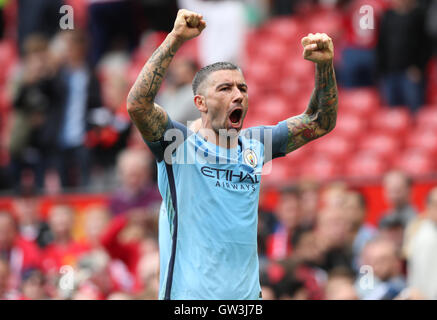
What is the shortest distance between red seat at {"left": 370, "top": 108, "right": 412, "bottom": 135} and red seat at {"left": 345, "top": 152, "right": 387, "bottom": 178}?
64 cm

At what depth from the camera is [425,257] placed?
7.28 meters

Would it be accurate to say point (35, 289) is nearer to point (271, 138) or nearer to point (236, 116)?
point (271, 138)

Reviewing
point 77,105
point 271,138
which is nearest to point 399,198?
point 271,138

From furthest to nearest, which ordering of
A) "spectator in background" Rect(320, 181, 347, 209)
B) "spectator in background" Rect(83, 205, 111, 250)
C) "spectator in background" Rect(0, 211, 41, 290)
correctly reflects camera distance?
"spectator in background" Rect(83, 205, 111, 250), "spectator in background" Rect(0, 211, 41, 290), "spectator in background" Rect(320, 181, 347, 209)

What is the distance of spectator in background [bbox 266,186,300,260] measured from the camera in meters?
8.22

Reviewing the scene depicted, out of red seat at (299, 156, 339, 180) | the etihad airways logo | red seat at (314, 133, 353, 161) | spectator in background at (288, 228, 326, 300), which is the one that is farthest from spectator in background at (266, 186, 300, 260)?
the etihad airways logo

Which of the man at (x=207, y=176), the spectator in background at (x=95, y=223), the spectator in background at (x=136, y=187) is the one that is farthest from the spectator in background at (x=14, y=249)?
the man at (x=207, y=176)

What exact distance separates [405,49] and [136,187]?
167 inches

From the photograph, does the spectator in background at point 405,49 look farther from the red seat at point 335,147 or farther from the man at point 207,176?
the man at point 207,176

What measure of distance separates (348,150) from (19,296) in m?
5.55

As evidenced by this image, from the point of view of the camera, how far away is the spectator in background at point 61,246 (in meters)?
8.62

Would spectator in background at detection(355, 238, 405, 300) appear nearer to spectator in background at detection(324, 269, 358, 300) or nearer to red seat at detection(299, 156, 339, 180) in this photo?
spectator in background at detection(324, 269, 358, 300)

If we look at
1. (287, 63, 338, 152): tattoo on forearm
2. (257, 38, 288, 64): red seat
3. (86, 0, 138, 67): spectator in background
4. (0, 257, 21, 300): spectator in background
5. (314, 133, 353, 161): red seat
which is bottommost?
(0, 257, 21, 300): spectator in background
